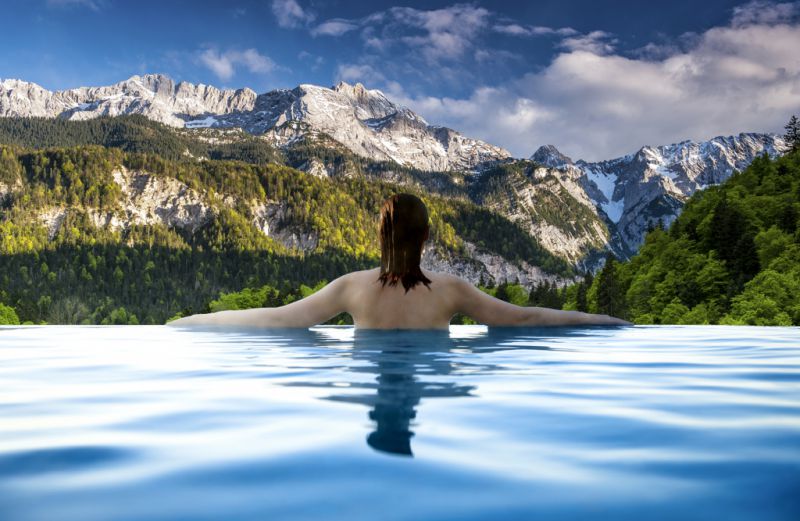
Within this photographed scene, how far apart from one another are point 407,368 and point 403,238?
2.26 meters

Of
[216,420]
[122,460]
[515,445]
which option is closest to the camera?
[122,460]

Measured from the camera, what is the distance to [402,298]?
7781mm

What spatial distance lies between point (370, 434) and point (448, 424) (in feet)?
1.53

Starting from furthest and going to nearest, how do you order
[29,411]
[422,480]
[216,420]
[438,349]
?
[438,349]
[29,411]
[216,420]
[422,480]

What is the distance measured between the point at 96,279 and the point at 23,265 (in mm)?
25224

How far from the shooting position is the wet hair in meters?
7.38

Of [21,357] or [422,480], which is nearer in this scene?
[422,480]

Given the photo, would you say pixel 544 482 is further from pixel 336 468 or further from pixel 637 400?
pixel 637 400

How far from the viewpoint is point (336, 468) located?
2395mm

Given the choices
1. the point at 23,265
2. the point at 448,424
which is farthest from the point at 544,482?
the point at 23,265

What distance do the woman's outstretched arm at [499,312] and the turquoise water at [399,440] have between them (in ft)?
4.69

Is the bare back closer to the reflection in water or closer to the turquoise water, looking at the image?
the reflection in water

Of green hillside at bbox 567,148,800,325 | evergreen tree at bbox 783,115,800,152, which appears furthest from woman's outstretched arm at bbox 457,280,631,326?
evergreen tree at bbox 783,115,800,152

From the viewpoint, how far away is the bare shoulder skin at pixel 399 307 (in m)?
7.72
